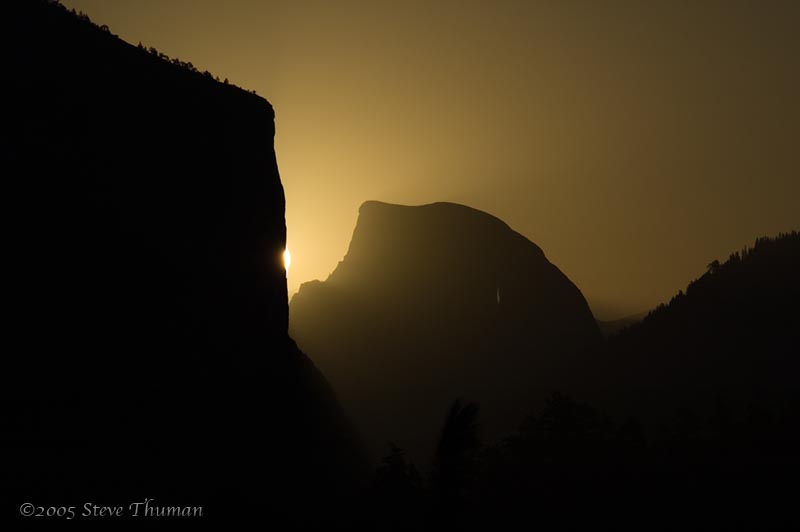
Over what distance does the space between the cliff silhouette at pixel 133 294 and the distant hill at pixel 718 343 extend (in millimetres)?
78936

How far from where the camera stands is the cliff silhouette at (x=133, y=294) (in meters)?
28.7

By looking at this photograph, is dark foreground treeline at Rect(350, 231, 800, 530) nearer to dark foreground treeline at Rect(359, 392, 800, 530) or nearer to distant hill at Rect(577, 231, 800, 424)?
dark foreground treeline at Rect(359, 392, 800, 530)

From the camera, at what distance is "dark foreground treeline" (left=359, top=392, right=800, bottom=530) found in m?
44.1

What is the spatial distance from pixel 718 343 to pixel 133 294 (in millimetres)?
127863

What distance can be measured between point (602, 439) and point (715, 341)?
308 ft

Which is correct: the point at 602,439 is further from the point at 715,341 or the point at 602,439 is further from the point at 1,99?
the point at 715,341

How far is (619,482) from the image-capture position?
4950 centimetres

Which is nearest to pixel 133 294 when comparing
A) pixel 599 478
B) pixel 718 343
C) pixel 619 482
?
pixel 599 478

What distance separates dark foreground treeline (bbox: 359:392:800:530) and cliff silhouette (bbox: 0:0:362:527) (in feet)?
30.3

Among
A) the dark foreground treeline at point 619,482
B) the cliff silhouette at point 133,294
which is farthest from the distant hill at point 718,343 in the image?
the cliff silhouette at point 133,294

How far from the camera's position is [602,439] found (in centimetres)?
5762

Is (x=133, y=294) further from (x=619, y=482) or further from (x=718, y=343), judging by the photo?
(x=718, y=343)

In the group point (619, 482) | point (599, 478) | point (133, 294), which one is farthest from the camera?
point (599, 478)

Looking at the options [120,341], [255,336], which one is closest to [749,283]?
[255,336]
